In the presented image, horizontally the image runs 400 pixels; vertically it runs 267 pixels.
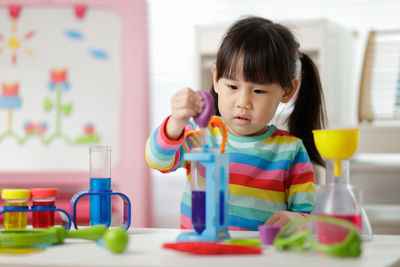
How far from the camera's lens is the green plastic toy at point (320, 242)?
2.25ft

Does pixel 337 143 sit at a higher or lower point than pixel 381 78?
lower

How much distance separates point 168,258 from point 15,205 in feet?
1.11

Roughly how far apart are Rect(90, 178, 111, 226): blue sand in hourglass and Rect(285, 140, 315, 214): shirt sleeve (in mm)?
411

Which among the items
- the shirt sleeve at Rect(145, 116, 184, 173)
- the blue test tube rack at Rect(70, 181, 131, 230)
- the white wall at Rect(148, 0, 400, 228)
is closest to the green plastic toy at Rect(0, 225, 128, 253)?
the blue test tube rack at Rect(70, 181, 131, 230)

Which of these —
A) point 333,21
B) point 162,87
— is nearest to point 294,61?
point 333,21

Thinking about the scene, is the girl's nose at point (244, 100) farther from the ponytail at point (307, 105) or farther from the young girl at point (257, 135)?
the ponytail at point (307, 105)

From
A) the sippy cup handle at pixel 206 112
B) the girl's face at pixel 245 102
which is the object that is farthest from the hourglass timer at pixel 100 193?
the girl's face at pixel 245 102

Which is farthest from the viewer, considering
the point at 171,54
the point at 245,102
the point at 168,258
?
the point at 171,54

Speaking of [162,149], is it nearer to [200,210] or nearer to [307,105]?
[200,210]

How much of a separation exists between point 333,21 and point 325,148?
2.33 m

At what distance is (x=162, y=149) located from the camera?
1.03 m

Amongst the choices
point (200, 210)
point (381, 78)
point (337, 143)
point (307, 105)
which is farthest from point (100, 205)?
point (381, 78)

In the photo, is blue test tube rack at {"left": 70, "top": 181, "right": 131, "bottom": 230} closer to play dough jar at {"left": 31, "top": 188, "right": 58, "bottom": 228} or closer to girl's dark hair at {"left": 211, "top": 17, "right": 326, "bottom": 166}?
play dough jar at {"left": 31, "top": 188, "right": 58, "bottom": 228}

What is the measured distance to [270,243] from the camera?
0.80 meters
